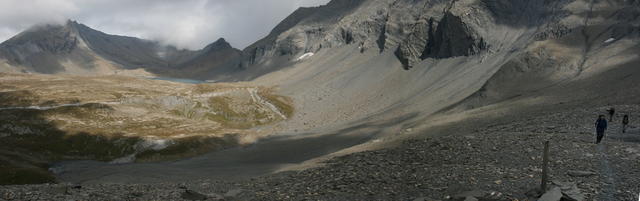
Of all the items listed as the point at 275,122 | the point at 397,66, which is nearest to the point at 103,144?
the point at 275,122

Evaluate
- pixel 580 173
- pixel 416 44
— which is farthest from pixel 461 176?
pixel 416 44

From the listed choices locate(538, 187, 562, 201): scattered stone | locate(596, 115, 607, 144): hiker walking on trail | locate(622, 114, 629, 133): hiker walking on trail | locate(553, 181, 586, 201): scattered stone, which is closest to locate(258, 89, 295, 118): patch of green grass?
locate(622, 114, 629, 133): hiker walking on trail

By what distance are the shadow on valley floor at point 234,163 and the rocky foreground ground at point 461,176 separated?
18.7 m

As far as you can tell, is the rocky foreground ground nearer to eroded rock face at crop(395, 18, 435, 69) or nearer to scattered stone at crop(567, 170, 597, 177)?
scattered stone at crop(567, 170, 597, 177)

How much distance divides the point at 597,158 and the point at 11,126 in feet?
374

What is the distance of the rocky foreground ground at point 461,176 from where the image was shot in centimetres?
2284

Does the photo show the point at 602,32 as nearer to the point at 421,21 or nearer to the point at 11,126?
the point at 421,21

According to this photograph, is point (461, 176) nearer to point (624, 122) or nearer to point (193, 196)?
point (193, 196)

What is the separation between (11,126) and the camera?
335 ft

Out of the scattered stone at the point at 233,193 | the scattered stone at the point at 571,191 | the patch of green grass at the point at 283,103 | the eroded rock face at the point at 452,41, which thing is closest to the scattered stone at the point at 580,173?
the scattered stone at the point at 571,191

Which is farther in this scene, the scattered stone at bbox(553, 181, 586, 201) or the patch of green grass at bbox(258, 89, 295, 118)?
the patch of green grass at bbox(258, 89, 295, 118)

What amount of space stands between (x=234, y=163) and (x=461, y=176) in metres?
49.3

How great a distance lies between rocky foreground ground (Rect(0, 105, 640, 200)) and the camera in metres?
A: 22.8

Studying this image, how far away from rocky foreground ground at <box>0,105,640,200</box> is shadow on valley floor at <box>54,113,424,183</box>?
736 inches
